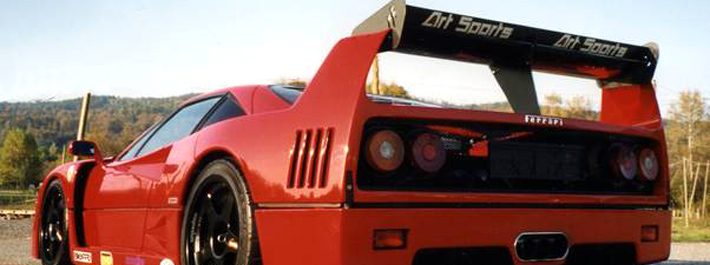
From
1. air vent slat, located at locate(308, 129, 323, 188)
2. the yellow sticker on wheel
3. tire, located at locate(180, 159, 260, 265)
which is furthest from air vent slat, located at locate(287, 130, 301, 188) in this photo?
the yellow sticker on wheel

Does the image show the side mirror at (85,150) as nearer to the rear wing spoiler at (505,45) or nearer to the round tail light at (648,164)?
the rear wing spoiler at (505,45)

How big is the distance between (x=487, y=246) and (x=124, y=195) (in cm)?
234

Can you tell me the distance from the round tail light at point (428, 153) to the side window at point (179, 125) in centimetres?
152

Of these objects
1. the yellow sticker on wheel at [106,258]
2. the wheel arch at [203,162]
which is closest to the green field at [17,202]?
the yellow sticker on wheel at [106,258]

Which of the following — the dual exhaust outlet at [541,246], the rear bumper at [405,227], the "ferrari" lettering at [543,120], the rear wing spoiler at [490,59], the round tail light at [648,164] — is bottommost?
the dual exhaust outlet at [541,246]

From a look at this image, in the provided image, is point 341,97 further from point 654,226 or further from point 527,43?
point 654,226

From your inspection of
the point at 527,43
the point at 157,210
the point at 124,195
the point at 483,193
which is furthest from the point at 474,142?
the point at 124,195

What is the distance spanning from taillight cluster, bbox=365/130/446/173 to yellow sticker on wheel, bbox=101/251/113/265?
7.60 feet

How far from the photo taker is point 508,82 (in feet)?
11.0

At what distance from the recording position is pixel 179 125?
14.1 ft

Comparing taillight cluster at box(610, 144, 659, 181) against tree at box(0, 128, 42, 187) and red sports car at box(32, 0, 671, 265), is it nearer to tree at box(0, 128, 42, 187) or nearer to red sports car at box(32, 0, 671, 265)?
red sports car at box(32, 0, 671, 265)

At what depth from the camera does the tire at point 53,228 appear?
16.8 feet

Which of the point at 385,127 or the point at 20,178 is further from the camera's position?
the point at 20,178

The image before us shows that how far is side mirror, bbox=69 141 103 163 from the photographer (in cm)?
500
